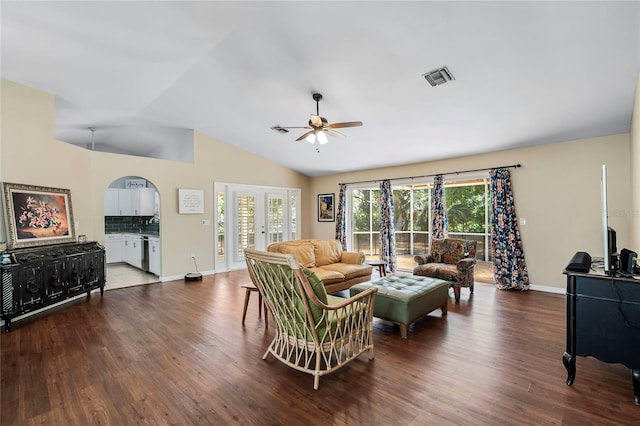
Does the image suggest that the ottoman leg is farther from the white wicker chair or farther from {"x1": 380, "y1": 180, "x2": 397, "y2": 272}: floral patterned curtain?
{"x1": 380, "y1": 180, "x2": 397, "y2": 272}: floral patterned curtain

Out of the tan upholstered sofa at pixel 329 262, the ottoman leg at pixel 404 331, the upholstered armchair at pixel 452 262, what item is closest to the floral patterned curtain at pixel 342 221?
the tan upholstered sofa at pixel 329 262

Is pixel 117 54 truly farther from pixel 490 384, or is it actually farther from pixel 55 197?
pixel 490 384

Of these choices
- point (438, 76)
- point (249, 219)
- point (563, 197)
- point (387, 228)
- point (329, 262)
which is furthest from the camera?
point (249, 219)

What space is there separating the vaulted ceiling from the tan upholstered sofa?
6.82 ft

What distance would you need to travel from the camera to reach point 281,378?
234cm

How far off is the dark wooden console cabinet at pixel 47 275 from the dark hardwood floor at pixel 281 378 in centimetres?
30

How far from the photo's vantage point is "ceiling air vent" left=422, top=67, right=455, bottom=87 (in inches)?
127

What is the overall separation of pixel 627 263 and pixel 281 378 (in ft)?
9.16

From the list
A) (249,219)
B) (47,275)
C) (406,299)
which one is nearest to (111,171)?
(47,275)

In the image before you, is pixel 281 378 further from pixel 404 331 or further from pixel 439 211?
pixel 439 211

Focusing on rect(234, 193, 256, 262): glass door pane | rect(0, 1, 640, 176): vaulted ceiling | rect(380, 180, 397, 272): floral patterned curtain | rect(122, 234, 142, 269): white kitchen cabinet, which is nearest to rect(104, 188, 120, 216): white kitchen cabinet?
rect(122, 234, 142, 269): white kitchen cabinet

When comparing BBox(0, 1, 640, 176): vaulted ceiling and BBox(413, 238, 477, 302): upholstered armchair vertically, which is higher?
BBox(0, 1, 640, 176): vaulted ceiling

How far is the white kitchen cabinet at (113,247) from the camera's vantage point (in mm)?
7369

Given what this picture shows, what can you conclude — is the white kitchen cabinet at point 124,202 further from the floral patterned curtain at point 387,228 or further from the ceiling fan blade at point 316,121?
the floral patterned curtain at point 387,228
